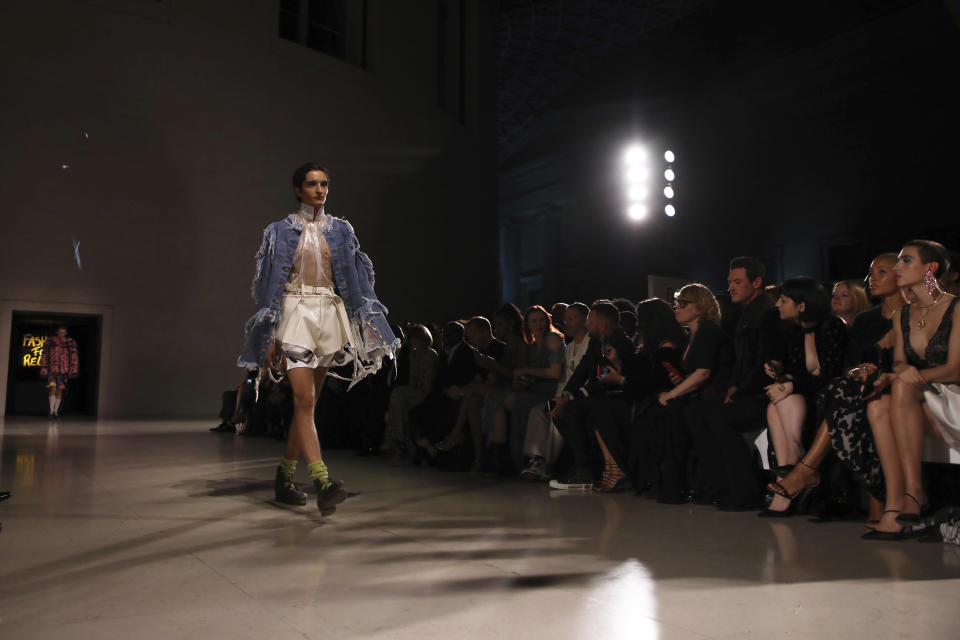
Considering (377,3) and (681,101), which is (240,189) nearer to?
(377,3)

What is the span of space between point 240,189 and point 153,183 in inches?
62.4

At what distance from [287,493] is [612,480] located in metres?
2.20

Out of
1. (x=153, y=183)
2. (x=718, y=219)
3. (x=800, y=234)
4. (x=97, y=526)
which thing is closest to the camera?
(x=97, y=526)

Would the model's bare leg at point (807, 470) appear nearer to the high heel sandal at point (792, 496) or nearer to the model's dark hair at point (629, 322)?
the high heel sandal at point (792, 496)

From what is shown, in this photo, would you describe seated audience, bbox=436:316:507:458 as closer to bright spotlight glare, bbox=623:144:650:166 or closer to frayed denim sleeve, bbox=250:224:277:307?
frayed denim sleeve, bbox=250:224:277:307

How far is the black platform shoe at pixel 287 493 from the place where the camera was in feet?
15.3

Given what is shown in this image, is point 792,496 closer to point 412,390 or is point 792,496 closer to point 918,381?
point 918,381

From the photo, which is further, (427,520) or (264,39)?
Result: (264,39)

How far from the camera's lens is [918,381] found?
12.6 feet

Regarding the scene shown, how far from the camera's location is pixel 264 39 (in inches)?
628

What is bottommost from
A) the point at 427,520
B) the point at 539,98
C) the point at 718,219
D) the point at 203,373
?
the point at 427,520

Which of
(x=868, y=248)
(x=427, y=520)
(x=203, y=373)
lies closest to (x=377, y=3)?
(x=203, y=373)

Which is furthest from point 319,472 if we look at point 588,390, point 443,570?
point 588,390

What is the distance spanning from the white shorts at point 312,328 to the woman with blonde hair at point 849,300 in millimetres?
3226
